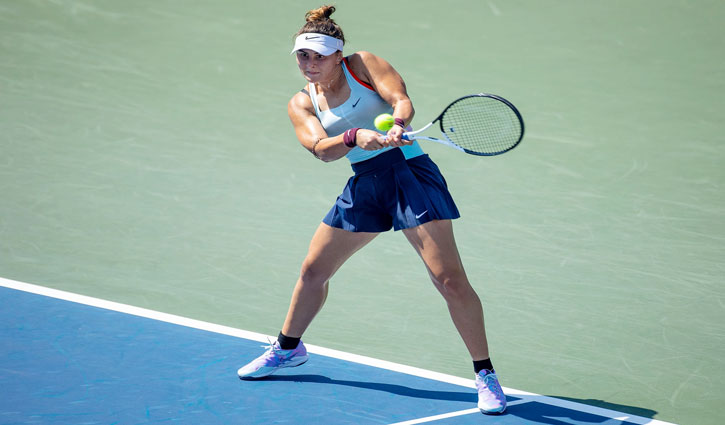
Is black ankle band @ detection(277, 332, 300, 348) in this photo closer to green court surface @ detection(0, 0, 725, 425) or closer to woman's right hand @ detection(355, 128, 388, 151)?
green court surface @ detection(0, 0, 725, 425)

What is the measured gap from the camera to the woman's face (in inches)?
167

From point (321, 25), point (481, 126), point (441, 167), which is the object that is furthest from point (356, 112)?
point (441, 167)

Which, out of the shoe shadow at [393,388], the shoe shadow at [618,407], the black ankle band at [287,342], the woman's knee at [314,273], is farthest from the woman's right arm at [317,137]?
the shoe shadow at [618,407]

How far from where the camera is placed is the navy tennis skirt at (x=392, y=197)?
421 centimetres

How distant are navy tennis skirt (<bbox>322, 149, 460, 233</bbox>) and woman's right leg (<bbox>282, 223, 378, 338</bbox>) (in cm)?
7

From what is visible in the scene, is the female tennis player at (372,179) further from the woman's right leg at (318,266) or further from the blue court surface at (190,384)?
the blue court surface at (190,384)

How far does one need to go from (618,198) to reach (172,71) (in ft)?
17.0

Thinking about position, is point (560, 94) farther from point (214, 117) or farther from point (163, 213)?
point (163, 213)

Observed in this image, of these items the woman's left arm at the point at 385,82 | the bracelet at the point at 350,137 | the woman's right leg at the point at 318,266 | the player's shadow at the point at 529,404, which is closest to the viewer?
the bracelet at the point at 350,137

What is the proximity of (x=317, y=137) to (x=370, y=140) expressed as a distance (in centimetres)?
44

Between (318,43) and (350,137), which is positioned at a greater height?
(318,43)

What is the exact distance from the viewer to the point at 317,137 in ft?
14.0

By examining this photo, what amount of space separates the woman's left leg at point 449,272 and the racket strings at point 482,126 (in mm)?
533

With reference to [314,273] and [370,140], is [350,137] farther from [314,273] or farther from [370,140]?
[314,273]
